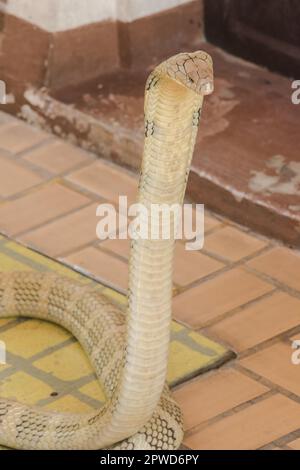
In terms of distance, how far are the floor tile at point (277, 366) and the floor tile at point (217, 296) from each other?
10.1 inches

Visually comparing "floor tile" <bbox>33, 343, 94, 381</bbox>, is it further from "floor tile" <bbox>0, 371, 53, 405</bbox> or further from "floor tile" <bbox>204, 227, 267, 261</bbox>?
"floor tile" <bbox>204, 227, 267, 261</bbox>

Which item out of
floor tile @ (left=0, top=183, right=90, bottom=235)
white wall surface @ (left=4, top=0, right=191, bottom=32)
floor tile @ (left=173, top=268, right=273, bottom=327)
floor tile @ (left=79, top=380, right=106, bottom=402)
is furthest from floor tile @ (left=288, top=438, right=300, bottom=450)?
white wall surface @ (left=4, top=0, right=191, bottom=32)

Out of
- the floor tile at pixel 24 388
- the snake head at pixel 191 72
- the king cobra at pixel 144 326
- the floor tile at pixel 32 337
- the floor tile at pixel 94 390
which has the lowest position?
the floor tile at pixel 32 337

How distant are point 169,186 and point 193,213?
5.98 ft

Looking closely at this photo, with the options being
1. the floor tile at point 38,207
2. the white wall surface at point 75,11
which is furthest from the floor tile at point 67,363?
the white wall surface at point 75,11

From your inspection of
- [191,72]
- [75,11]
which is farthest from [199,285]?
[191,72]

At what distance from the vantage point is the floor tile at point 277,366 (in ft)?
14.4

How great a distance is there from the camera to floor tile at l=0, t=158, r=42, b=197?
5.52 m

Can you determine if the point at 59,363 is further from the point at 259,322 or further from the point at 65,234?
the point at 65,234

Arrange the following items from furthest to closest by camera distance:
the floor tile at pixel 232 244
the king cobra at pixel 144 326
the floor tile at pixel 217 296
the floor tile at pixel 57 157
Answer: the floor tile at pixel 57 157, the floor tile at pixel 232 244, the floor tile at pixel 217 296, the king cobra at pixel 144 326

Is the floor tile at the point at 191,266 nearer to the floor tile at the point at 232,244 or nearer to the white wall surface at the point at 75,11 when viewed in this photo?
the floor tile at the point at 232,244

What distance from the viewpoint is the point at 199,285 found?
4902mm

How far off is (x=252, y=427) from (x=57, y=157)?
6.28ft
